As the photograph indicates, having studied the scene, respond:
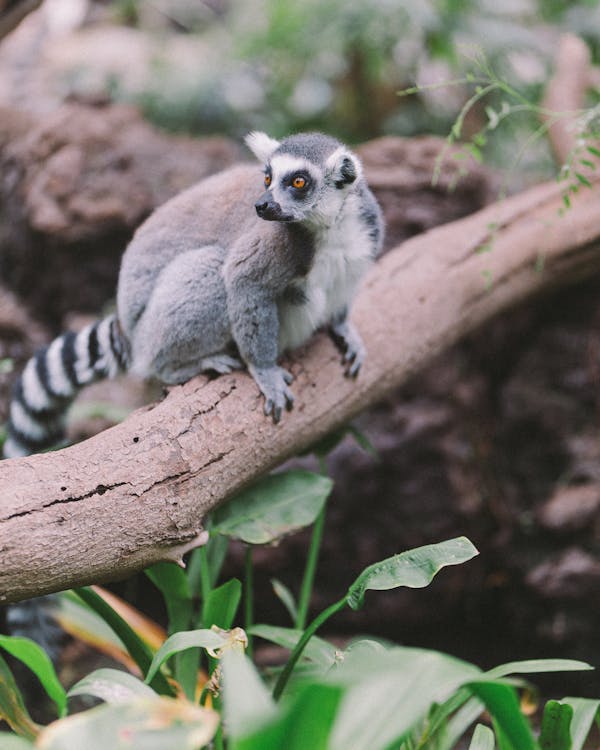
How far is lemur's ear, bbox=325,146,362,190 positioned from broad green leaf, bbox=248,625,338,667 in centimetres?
190

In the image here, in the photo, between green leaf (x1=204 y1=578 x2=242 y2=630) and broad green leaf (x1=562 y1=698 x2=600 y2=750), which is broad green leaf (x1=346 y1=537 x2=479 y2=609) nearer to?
green leaf (x1=204 y1=578 x2=242 y2=630)

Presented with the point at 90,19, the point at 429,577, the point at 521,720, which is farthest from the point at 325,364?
the point at 90,19

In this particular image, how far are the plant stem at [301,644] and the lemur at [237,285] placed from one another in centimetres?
87

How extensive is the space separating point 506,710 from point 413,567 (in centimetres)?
51

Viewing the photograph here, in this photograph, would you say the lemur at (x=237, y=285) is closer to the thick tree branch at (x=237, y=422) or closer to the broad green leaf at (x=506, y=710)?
the thick tree branch at (x=237, y=422)

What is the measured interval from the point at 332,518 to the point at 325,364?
5.41 feet

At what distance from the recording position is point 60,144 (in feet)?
17.0

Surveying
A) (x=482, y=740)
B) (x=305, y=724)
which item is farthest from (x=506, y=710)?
(x=305, y=724)

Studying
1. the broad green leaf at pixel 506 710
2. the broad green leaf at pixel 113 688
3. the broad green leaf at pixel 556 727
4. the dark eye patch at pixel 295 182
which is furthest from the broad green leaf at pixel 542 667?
the dark eye patch at pixel 295 182

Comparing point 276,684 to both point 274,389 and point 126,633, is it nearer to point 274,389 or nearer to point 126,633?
point 126,633

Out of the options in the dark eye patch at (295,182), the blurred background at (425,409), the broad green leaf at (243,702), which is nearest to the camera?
the broad green leaf at (243,702)

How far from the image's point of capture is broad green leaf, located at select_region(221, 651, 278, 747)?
4.11ft

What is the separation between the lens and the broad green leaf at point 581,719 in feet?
7.95

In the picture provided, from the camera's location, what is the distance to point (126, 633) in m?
2.85
